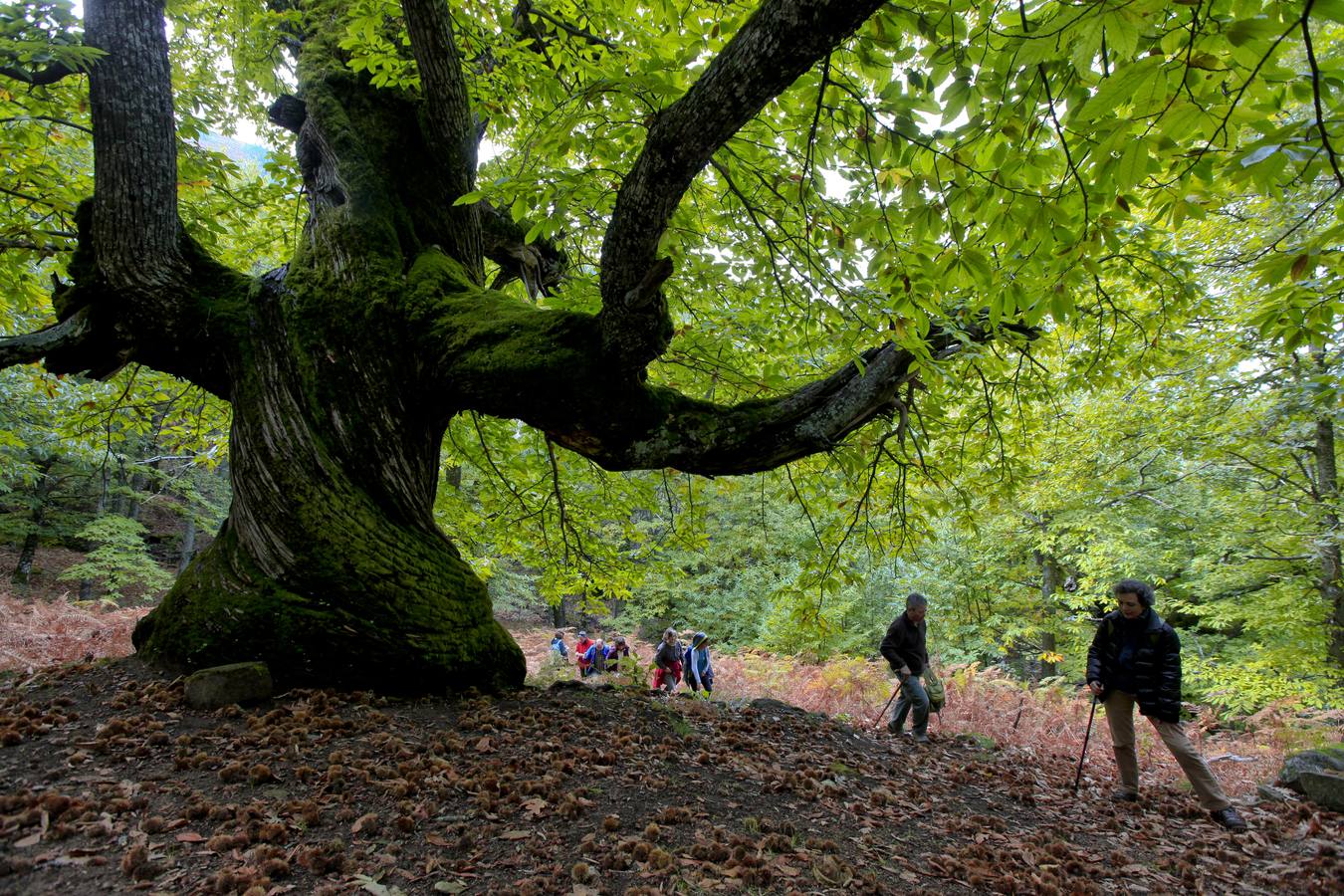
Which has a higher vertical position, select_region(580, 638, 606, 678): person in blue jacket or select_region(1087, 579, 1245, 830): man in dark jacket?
select_region(1087, 579, 1245, 830): man in dark jacket

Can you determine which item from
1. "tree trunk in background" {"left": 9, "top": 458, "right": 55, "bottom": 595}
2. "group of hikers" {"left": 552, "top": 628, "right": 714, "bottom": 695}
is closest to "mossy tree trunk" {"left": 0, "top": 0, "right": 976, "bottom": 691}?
"group of hikers" {"left": 552, "top": 628, "right": 714, "bottom": 695}

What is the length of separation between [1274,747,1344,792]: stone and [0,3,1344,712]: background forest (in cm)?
313

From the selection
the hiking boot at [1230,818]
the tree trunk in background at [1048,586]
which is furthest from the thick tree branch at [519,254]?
the tree trunk in background at [1048,586]

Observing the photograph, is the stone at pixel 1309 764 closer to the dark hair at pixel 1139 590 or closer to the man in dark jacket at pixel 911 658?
the dark hair at pixel 1139 590

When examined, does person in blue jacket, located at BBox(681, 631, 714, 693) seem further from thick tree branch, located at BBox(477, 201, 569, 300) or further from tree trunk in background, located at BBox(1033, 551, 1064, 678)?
tree trunk in background, located at BBox(1033, 551, 1064, 678)

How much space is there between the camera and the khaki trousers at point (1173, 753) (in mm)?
4281

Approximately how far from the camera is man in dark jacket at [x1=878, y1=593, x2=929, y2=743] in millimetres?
5953

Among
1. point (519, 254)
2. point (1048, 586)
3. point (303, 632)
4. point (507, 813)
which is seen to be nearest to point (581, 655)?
point (519, 254)

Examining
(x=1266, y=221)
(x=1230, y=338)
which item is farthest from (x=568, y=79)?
(x=1230, y=338)

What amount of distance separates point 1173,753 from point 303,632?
6.08 meters

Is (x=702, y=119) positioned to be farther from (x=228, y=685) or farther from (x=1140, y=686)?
(x=1140, y=686)

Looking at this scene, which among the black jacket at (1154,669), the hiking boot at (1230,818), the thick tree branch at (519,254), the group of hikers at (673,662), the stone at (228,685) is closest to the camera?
the stone at (228,685)

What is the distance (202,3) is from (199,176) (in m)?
3.10

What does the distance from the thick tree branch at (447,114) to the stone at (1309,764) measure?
826 cm
